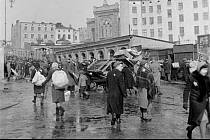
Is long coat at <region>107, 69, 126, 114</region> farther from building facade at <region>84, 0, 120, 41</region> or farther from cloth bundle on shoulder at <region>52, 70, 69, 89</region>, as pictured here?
building facade at <region>84, 0, 120, 41</region>

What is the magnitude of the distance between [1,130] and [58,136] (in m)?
1.99

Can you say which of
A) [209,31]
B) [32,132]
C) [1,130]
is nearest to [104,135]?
[32,132]

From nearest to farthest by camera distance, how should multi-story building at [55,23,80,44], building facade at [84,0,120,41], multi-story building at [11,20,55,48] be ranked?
building facade at [84,0,120,41], multi-story building at [11,20,55,48], multi-story building at [55,23,80,44]

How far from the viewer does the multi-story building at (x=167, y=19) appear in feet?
257

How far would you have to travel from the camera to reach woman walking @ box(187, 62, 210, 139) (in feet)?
24.2

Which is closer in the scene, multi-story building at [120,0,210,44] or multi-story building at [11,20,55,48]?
multi-story building at [120,0,210,44]

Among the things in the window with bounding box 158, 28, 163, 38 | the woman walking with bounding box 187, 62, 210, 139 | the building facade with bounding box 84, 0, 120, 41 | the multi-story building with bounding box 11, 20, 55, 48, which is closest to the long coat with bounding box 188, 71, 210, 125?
the woman walking with bounding box 187, 62, 210, 139

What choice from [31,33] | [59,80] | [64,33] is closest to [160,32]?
[64,33]

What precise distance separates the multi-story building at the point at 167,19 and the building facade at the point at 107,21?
4.50m

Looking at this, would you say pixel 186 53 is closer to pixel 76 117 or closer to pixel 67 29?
pixel 76 117

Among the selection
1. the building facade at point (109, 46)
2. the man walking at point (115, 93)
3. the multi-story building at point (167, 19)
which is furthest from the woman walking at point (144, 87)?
the multi-story building at point (167, 19)

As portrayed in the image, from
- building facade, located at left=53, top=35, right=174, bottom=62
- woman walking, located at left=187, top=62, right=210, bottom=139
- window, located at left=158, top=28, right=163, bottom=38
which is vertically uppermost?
window, located at left=158, top=28, right=163, bottom=38

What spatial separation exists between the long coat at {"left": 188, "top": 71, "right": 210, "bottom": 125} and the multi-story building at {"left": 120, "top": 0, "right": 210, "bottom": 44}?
2794 inches

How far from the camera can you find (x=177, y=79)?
28.4 m
